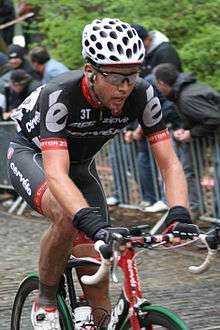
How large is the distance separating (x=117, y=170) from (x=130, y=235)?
732 cm

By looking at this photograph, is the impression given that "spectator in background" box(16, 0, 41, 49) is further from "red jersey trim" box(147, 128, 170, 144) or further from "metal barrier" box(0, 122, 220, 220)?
"red jersey trim" box(147, 128, 170, 144)

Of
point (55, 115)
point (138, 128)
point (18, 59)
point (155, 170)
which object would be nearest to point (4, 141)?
point (18, 59)

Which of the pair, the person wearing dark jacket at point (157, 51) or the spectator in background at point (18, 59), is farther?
the spectator in background at point (18, 59)

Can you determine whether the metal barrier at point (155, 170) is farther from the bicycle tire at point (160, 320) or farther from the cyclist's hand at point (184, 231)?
Answer: the bicycle tire at point (160, 320)

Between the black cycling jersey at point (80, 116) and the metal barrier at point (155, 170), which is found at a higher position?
the black cycling jersey at point (80, 116)

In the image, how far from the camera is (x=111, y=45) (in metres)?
4.69

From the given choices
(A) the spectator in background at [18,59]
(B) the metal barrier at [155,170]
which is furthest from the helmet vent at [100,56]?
(A) the spectator in background at [18,59]

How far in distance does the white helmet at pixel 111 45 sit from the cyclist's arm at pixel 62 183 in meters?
0.51

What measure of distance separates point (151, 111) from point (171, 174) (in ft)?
1.28

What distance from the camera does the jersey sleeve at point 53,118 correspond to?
4855mm

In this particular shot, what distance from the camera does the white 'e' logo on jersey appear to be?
4895 mm

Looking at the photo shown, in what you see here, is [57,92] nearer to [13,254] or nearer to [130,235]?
[130,235]

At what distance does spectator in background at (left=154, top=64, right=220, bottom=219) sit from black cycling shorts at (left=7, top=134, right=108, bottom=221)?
4.11m

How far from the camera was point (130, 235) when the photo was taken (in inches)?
170
